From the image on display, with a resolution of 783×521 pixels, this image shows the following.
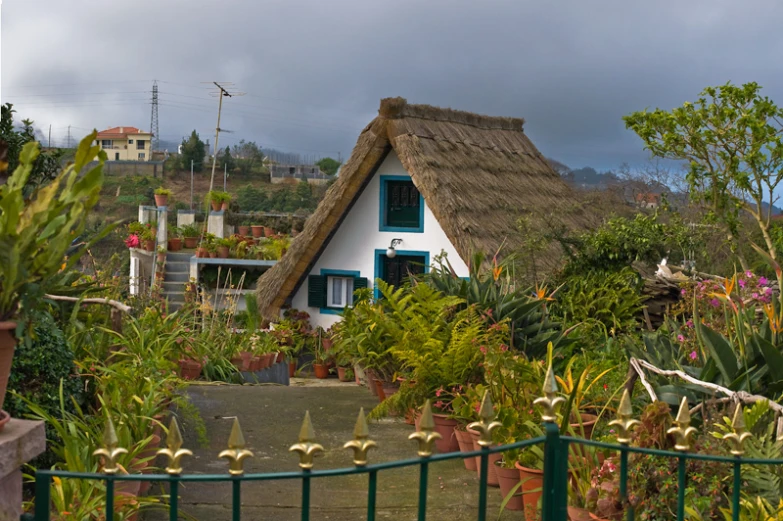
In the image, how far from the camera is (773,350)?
5020 mm

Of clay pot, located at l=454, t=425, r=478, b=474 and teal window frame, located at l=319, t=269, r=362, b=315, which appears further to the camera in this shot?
teal window frame, located at l=319, t=269, r=362, b=315

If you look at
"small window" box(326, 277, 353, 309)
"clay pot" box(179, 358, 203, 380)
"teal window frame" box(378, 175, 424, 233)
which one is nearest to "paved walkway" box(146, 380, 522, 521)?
"clay pot" box(179, 358, 203, 380)

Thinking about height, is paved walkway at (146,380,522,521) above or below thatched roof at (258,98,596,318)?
below

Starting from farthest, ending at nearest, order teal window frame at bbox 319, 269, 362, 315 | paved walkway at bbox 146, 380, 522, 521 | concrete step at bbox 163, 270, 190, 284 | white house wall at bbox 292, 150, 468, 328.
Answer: concrete step at bbox 163, 270, 190, 284 → teal window frame at bbox 319, 269, 362, 315 → white house wall at bbox 292, 150, 468, 328 → paved walkway at bbox 146, 380, 522, 521

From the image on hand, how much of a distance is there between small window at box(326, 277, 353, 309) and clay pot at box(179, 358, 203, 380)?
617cm

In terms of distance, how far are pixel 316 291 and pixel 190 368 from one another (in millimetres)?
6337

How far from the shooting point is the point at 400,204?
15.1 meters

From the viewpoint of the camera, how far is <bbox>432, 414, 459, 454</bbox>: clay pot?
6398 mm

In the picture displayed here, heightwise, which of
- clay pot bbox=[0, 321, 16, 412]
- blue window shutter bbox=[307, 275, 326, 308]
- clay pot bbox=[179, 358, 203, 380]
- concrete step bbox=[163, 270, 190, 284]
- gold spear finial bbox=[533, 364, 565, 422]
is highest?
concrete step bbox=[163, 270, 190, 284]

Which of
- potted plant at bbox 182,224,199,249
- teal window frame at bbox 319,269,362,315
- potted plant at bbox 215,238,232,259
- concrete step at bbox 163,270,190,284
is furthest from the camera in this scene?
potted plant at bbox 182,224,199,249

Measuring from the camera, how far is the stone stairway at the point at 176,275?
77.5 feet

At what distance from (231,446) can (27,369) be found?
3012 millimetres

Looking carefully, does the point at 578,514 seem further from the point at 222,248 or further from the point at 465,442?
the point at 222,248

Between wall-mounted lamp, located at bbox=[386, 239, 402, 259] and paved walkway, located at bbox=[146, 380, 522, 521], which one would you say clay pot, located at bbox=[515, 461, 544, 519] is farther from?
wall-mounted lamp, located at bbox=[386, 239, 402, 259]
